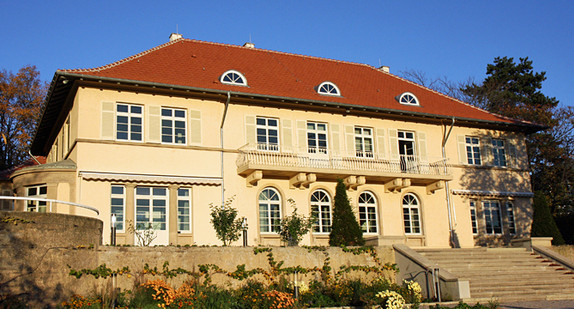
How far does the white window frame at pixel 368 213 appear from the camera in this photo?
24.7 meters

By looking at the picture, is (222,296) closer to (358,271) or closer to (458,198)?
(358,271)

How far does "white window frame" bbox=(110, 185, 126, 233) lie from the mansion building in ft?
A: 0.12

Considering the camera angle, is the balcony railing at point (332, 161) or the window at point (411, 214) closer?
the balcony railing at point (332, 161)

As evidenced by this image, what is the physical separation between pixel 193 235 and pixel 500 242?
1455cm

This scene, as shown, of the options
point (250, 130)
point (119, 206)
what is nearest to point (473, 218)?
point (250, 130)

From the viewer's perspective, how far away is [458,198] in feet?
87.9

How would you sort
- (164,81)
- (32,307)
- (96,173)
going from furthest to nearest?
(164,81) < (96,173) < (32,307)

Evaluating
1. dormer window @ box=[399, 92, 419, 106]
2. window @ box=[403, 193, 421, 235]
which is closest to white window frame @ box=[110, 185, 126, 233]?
window @ box=[403, 193, 421, 235]

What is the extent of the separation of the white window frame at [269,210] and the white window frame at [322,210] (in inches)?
58.3

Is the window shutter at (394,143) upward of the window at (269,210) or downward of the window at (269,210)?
Result: upward

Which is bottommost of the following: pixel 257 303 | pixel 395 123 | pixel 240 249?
pixel 257 303

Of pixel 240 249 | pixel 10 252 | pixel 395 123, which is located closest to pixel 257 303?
pixel 240 249

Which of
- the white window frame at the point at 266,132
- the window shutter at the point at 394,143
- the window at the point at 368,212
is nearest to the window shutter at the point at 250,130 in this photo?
the white window frame at the point at 266,132

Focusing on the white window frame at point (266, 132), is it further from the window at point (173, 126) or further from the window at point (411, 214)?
the window at point (411, 214)
